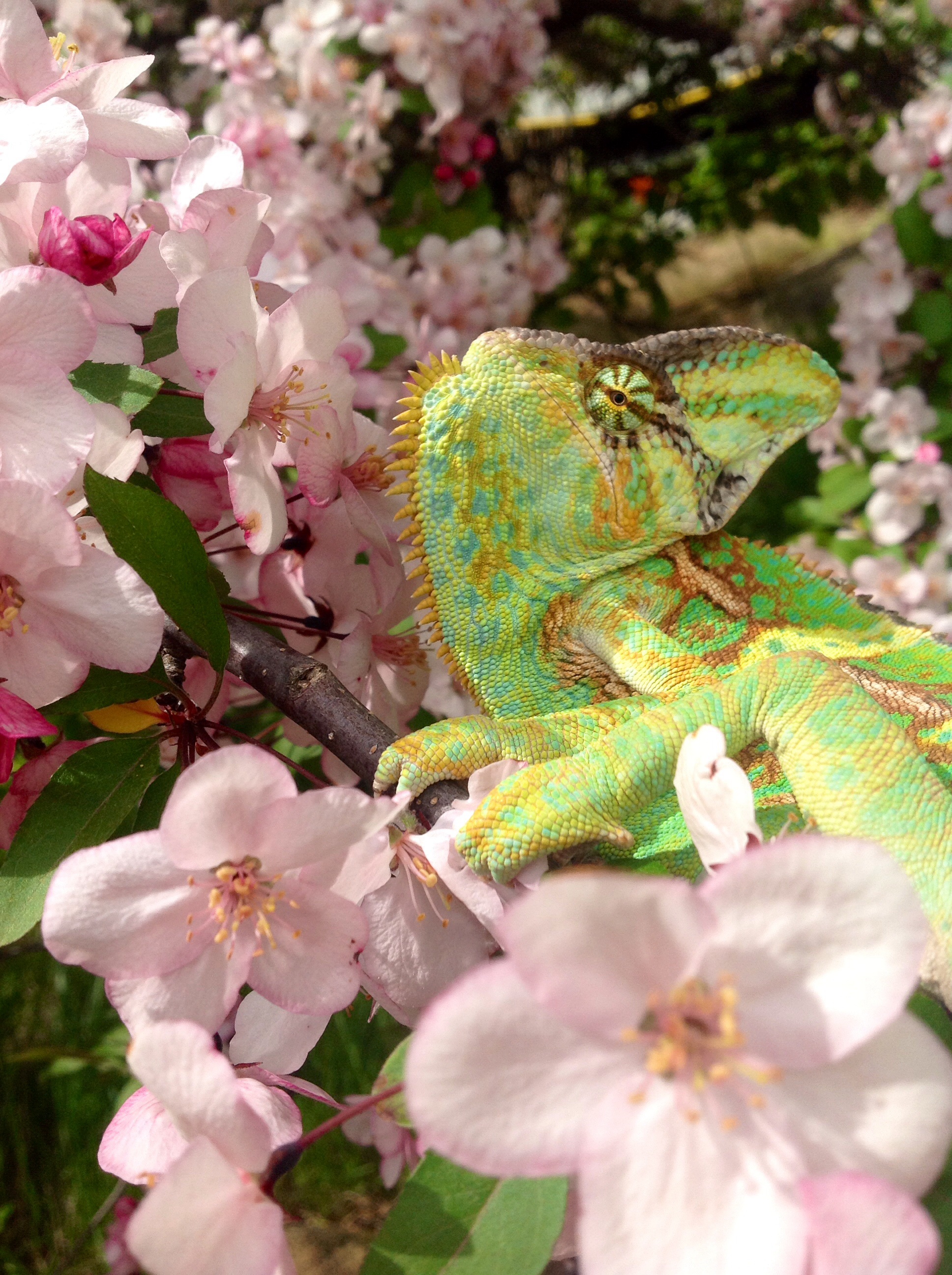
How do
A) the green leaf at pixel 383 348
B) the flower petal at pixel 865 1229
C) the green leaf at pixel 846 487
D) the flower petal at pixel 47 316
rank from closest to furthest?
1. the flower petal at pixel 865 1229
2. the flower petal at pixel 47 316
3. the green leaf at pixel 383 348
4. the green leaf at pixel 846 487

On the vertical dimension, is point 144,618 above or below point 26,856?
above

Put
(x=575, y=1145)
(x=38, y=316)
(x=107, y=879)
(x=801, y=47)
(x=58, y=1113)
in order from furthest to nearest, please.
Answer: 1. (x=801, y=47)
2. (x=58, y=1113)
3. (x=38, y=316)
4. (x=107, y=879)
5. (x=575, y=1145)

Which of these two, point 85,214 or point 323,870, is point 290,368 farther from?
point 323,870

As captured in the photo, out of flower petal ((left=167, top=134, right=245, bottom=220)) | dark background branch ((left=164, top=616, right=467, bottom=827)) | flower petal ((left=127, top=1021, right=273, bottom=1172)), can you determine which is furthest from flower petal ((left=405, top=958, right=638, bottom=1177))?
flower petal ((left=167, top=134, right=245, bottom=220))

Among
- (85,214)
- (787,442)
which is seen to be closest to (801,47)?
(787,442)

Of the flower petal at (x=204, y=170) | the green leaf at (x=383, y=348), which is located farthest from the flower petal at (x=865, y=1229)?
the green leaf at (x=383, y=348)

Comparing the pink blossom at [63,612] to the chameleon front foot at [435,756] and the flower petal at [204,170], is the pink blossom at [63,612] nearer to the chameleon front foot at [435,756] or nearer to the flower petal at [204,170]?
the chameleon front foot at [435,756]

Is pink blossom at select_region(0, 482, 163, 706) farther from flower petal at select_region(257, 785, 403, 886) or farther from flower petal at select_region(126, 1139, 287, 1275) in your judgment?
flower petal at select_region(126, 1139, 287, 1275)
